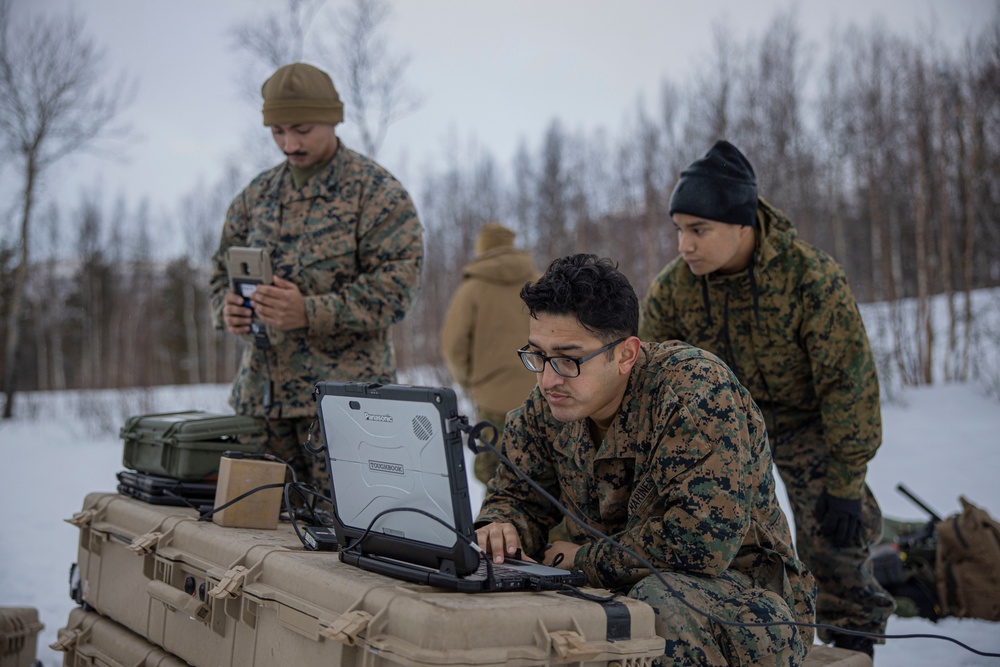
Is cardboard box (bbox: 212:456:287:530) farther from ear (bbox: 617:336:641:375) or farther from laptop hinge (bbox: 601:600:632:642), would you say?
laptop hinge (bbox: 601:600:632:642)

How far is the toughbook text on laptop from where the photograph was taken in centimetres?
186

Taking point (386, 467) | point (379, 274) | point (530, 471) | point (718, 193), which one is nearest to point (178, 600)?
point (386, 467)

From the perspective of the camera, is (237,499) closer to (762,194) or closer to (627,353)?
(627,353)

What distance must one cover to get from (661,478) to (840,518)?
150cm

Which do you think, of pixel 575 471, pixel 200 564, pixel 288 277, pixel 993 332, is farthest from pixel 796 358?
pixel 993 332

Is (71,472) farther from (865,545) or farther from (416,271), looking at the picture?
(865,545)

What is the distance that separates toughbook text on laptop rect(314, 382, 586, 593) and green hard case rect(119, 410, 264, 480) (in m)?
1.17

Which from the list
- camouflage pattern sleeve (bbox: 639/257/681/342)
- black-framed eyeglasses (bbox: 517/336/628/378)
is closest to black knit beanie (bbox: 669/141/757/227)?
camouflage pattern sleeve (bbox: 639/257/681/342)

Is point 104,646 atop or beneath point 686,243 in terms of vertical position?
beneath

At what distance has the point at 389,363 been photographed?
375cm

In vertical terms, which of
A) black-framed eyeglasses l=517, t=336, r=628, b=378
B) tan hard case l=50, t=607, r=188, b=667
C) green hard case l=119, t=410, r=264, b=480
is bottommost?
tan hard case l=50, t=607, r=188, b=667

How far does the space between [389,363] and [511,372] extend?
2025mm

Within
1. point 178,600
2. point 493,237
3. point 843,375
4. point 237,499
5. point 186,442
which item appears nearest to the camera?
point 178,600

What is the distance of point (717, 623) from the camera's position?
2.07 meters
